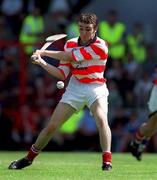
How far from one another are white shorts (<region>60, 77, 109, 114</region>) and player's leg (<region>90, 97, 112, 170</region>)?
8 centimetres

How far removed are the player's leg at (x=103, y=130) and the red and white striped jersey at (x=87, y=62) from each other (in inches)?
14.7

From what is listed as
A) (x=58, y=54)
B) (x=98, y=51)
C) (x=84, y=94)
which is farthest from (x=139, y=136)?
(x=58, y=54)

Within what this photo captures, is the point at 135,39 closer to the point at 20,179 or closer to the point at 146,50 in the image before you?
the point at 146,50

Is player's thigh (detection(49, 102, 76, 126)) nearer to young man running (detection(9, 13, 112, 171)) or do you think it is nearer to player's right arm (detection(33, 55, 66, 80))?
young man running (detection(9, 13, 112, 171))

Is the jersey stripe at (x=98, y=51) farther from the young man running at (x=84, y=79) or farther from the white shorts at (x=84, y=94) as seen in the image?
the white shorts at (x=84, y=94)

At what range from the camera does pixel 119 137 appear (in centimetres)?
2239

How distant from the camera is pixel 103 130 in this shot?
12.2 metres

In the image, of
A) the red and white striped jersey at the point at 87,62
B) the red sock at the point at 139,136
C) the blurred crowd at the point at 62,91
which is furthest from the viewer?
the blurred crowd at the point at 62,91

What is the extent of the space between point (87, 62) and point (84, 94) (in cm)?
45

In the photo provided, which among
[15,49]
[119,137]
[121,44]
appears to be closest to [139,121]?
[119,137]

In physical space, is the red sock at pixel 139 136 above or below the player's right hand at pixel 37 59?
below

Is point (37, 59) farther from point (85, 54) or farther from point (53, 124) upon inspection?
point (53, 124)

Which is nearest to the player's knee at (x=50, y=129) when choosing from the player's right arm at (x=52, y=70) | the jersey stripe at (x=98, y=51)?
the player's right arm at (x=52, y=70)

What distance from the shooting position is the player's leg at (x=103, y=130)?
1223cm
